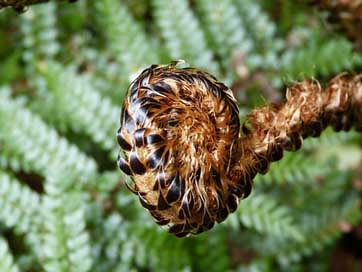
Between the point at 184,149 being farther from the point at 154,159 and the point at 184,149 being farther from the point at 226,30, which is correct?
the point at 226,30

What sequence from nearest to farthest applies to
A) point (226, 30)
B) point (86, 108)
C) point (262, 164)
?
point (262, 164)
point (86, 108)
point (226, 30)

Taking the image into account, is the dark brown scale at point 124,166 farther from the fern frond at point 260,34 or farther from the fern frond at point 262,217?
the fern frond at point 260,34

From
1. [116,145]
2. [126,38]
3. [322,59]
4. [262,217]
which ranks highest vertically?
[126,38]

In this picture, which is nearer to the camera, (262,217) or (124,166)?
(124,166)

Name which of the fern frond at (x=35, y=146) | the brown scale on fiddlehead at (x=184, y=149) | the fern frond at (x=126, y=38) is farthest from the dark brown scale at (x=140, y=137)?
the fern frond at (x=126, y=38)

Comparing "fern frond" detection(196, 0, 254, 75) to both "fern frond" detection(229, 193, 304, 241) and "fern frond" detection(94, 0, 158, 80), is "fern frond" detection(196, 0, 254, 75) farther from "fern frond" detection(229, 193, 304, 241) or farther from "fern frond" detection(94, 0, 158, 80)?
"fern frond" detection(229, 193, 304, 241)

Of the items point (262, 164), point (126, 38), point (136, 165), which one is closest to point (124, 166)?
point (136, 165)
